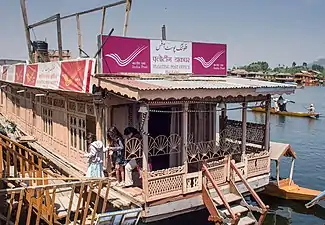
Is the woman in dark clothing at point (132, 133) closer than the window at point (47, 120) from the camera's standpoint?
Yes

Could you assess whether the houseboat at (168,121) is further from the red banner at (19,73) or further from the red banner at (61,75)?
the red banner at (19,73)

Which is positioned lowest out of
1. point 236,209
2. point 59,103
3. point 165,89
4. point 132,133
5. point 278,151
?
point 236,209

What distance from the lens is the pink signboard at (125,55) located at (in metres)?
8.60

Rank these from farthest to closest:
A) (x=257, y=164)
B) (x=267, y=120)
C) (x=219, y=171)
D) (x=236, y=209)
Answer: (x=267, y=120) → (x=257, y=164) → (x=219, y=171) → (x=236, y=209)

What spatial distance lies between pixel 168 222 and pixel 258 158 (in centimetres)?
318

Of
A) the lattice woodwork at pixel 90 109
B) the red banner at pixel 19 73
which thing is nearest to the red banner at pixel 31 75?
the red banner at pixel 19 73

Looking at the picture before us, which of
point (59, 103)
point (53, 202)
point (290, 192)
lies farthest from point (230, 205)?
point (59, 103)

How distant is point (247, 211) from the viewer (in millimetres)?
9094

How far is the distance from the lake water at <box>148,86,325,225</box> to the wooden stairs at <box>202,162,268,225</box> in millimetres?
2098

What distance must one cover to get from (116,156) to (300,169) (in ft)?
44.5

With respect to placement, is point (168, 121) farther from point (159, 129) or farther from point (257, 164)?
point (257, 164)

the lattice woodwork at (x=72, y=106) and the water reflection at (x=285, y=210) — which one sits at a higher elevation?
the lattice woodwork at (x=72, y=106)

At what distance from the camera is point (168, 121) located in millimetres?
10711

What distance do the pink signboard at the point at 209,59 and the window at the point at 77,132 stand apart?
3609 mm
